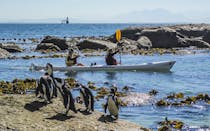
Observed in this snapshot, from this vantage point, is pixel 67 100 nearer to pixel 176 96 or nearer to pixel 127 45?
pixel 176 96

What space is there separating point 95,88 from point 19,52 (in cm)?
2965

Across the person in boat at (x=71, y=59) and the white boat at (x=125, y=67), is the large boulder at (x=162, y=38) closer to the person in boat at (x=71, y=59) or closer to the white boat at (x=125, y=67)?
the white boat at (x=125, y=67)

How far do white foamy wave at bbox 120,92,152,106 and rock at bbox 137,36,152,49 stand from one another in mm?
30159

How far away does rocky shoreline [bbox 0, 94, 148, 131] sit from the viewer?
12.3 m

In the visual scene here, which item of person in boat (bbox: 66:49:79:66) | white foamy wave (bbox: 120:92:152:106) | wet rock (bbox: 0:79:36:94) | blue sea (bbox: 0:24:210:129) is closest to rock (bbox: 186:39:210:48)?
blue sea (bbox: 0:24:210:129)

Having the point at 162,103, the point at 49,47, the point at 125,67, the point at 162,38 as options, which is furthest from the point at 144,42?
the point at 162,103

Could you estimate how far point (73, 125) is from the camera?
40.9 ft

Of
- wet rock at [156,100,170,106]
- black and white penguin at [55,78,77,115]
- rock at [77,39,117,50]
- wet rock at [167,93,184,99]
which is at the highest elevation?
black and white penguin at [55,78,77,115]

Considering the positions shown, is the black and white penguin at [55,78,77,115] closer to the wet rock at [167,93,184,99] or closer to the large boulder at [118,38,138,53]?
the wet rock at [167,93,184,99]

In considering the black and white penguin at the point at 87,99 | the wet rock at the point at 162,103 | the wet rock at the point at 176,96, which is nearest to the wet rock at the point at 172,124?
the black and white penguin at the point at 87,99

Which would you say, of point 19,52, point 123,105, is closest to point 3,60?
point 19,52

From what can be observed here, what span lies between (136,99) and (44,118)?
10.3 meters

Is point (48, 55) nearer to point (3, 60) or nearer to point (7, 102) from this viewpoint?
point (3, 60)

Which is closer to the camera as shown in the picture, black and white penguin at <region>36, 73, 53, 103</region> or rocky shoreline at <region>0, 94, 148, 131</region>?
rocky shoreline at <region>0, 94, 148, 131</region>
